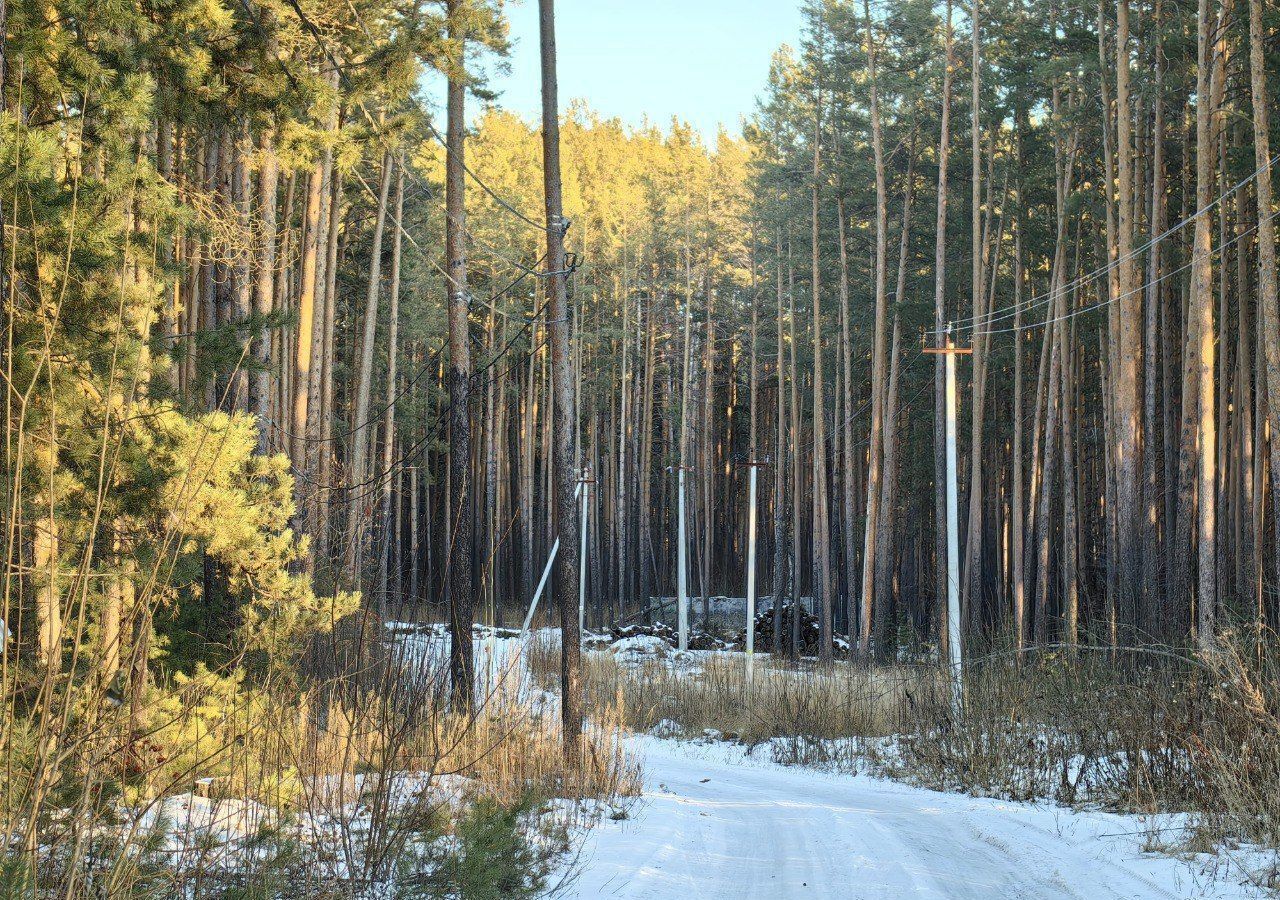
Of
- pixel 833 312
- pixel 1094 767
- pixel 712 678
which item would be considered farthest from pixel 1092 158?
pixel 1094 767

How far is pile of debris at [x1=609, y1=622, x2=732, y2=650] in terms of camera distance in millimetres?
32281

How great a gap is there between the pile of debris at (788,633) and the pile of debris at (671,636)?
110cm

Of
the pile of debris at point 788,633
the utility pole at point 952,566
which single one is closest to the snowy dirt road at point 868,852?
the utility pole at point 952,566

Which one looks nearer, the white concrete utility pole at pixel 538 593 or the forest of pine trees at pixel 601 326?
the forest of pine trees at pixel 601 326

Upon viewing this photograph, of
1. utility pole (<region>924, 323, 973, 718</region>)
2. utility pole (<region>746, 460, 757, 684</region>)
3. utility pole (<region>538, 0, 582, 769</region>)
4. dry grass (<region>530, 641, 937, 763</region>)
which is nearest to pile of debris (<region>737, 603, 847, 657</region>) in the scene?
utility pole (<region>746, 460, 757, 684</region>)

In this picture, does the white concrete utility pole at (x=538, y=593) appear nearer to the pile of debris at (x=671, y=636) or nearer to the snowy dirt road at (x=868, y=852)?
the snowy dirt road at (x=868, y=852)

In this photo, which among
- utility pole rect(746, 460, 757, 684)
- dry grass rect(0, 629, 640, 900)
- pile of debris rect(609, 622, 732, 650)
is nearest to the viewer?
dry grass rect(0, 629, 640, 900)

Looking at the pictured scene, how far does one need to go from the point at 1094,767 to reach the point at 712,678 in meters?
9.88

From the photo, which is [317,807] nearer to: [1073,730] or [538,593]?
[1073,730]

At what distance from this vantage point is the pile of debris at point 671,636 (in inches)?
1271

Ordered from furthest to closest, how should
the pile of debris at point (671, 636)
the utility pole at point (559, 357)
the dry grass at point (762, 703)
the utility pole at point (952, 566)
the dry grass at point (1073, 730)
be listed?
1. the pile of debris at point (671, 636)
2. the dry grass at point (762, 703)
3. the utility pole at point (952, 566)
4. the utility pole at point (559, 357)
5. the dry grass at point (1073, 730)

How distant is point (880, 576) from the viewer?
2564cm

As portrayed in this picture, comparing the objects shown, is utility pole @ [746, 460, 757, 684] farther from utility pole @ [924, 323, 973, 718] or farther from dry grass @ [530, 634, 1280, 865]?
utility pole @ [924, 323, 973, 718]

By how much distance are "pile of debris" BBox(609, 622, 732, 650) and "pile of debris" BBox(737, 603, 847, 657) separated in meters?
1.10
